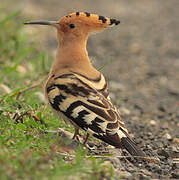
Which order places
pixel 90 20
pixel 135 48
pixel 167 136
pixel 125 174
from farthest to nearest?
pixel 135 48, pixel 167 136, pixel 90 20, pixel 125 174

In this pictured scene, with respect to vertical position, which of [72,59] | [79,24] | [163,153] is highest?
[79,24]

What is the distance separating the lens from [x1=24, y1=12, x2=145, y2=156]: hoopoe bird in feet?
9.68

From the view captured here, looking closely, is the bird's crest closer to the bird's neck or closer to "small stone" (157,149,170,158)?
the bird's neck

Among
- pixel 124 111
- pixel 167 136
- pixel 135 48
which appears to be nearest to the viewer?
pixel 167 136

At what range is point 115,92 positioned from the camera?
214 inches

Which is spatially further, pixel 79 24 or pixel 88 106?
pixel 79 24

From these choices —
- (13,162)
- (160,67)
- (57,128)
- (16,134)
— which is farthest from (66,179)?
(160,67)

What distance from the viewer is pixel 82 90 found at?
122 inches

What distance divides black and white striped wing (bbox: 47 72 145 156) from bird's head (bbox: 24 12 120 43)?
0.45 meters

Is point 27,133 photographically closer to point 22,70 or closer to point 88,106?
point 88,106

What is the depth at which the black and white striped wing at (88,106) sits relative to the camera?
294cm

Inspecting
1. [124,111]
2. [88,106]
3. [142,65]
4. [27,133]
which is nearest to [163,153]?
[88,106]

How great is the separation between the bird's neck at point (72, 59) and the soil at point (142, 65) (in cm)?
35

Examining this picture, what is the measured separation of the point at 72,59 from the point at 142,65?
3.17 meters
